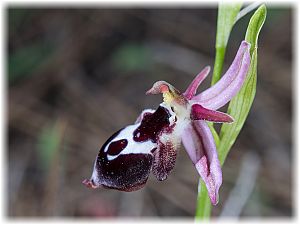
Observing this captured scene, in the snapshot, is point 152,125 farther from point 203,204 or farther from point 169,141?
point 203,204

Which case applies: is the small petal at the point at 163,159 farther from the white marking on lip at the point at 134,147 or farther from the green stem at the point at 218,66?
the green stem at the point at 218,66

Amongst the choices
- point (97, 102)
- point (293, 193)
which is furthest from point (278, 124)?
point (97, 102)

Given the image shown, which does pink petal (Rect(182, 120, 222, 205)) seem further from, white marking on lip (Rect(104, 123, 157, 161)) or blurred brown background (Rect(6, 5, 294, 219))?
blurred brown background (Rect(6, 5, 294, 219))

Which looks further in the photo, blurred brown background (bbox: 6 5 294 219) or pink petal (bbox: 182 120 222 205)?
blurred brown background (bbox: 6 5 294 219)

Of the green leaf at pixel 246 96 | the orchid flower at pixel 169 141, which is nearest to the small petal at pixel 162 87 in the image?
the orchid flower at pixel 169 141

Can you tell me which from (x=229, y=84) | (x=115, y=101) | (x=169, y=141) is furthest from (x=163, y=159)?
(x=115, y=101)

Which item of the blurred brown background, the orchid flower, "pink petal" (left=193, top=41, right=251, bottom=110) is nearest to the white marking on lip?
the orchid flower
